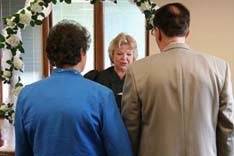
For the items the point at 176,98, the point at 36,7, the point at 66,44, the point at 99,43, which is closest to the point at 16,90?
the point at 36,7

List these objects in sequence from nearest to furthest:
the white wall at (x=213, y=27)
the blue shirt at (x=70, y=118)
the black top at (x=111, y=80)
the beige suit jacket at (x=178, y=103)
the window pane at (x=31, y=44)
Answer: the blue shirt at (x=70, y=118)
the beige suit jacket at (x=178, y=103)
the black top at (x=111, y=80)
the white wall at (x=213, y=27)
the window pane at (x=31, y=44)

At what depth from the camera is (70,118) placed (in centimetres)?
143

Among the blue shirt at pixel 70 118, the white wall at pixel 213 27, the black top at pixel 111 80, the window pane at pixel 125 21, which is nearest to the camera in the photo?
the blue shirt at pixel 70 118

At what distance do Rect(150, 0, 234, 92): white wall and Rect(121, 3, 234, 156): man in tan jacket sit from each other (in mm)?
2484

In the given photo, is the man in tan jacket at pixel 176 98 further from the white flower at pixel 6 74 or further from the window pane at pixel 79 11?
the window pane at pixel 79 11

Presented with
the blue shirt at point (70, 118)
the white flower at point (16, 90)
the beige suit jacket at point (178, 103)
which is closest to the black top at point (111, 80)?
the white flower at point (16, 90)

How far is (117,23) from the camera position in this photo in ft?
14.8

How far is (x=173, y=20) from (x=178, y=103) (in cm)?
35

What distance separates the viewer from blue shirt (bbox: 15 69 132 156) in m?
1.44

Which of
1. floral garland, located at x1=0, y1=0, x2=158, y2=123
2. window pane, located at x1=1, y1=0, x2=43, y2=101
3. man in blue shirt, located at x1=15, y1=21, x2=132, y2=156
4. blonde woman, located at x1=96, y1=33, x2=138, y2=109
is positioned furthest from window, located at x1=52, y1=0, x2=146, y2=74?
man in blue shirt, located at x1=15, y1=21, x2=132, y2=156

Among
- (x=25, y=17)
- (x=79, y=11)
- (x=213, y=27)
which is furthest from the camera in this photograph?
(x=79, y=11)

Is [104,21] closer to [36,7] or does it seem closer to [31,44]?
[31,44]

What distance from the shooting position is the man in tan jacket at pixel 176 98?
1567mm

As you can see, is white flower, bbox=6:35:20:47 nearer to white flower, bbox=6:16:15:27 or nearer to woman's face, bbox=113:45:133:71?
white flower, bbox=6:16:15:27
